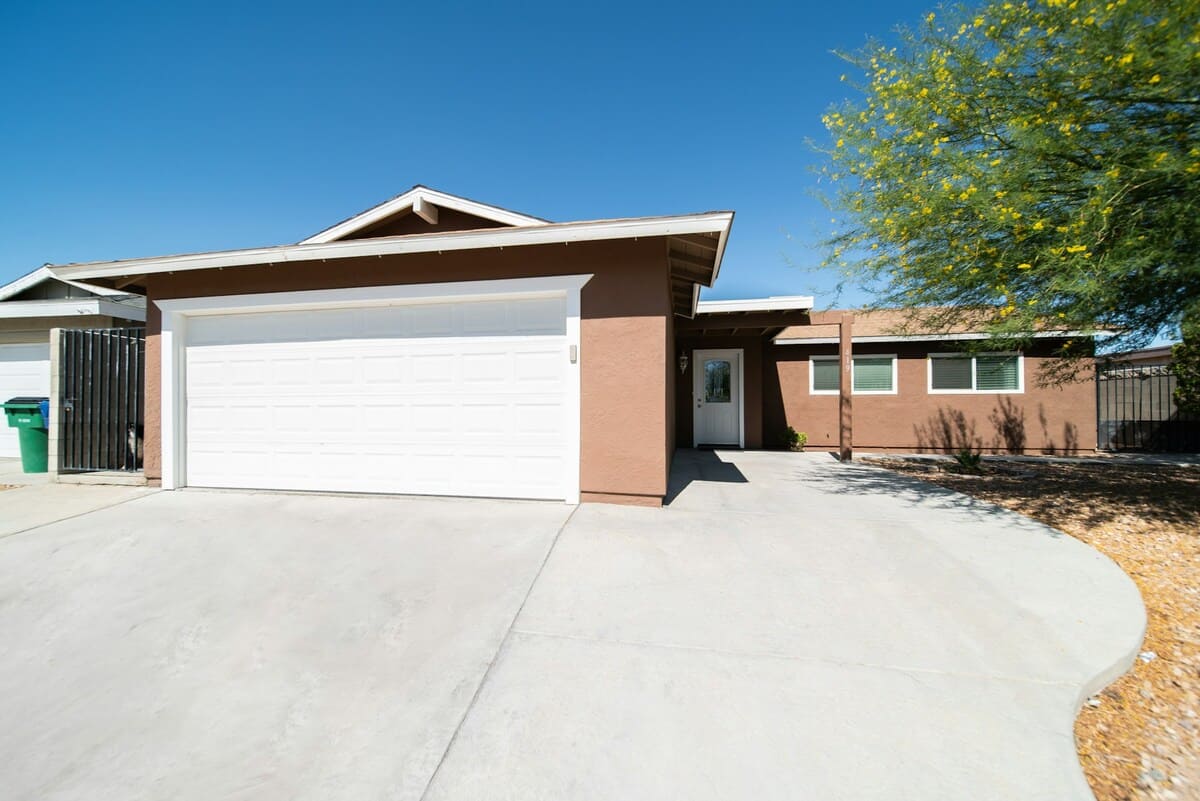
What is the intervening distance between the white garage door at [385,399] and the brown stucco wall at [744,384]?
20.6ft

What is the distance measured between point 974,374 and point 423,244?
1216 cm

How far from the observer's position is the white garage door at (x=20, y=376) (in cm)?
867

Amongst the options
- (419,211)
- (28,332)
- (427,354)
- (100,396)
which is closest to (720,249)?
(427,354)

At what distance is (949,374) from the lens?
1059cm

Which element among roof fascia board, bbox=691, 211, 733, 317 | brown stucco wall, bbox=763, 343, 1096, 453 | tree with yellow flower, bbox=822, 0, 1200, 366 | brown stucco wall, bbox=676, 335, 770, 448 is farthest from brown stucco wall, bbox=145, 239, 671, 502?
brown stucco wall, bbox=763, 343, 1096, 453

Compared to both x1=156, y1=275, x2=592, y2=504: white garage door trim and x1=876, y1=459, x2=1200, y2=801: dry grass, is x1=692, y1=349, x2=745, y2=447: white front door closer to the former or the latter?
x1=876, y1=459, x2=1200, y2=801: dry grass

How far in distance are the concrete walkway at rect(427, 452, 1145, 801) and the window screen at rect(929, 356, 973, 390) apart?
742cm

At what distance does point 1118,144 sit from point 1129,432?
11148 millimetres

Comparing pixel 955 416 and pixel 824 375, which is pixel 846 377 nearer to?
pixel 824 375

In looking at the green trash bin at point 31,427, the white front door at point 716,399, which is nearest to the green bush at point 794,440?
the white front door at point 716,399

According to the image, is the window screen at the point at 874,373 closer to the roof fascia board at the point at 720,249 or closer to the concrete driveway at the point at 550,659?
the roof fascia board at the point at 720,249

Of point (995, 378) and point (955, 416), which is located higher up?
point (995, 378)

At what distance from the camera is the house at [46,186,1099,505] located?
196 inches

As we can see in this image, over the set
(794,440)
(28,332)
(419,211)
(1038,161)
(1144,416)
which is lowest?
(794,440)
